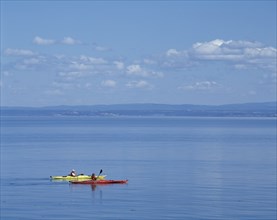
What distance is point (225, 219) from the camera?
39.3m

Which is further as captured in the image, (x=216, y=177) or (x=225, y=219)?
(x=216, y=177)

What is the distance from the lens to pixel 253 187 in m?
52.7

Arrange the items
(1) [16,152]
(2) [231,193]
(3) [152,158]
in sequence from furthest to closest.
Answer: (1) [16,152], (3) [152,158], (2) [231,193]

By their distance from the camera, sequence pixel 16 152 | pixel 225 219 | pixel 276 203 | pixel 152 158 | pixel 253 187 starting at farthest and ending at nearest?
pixel 16 152 → pixel 152 158 → pixel 253 187 → pixel 276 203 → pixel 225 219

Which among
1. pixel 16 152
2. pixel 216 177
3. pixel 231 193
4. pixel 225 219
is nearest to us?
pixel 225 219

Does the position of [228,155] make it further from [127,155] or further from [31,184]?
[31,184]

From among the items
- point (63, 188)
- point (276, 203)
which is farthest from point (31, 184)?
point (276, 203)

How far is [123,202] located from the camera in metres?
45.8

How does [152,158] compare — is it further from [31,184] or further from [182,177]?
[31,184]

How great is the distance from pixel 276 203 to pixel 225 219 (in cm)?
643

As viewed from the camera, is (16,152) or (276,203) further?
(16,152)

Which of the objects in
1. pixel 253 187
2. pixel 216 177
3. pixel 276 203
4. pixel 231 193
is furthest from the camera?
pixel 216 177

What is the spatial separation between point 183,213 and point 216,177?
1822 cm

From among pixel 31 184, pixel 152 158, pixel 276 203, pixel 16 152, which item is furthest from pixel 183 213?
pixel 16 152
